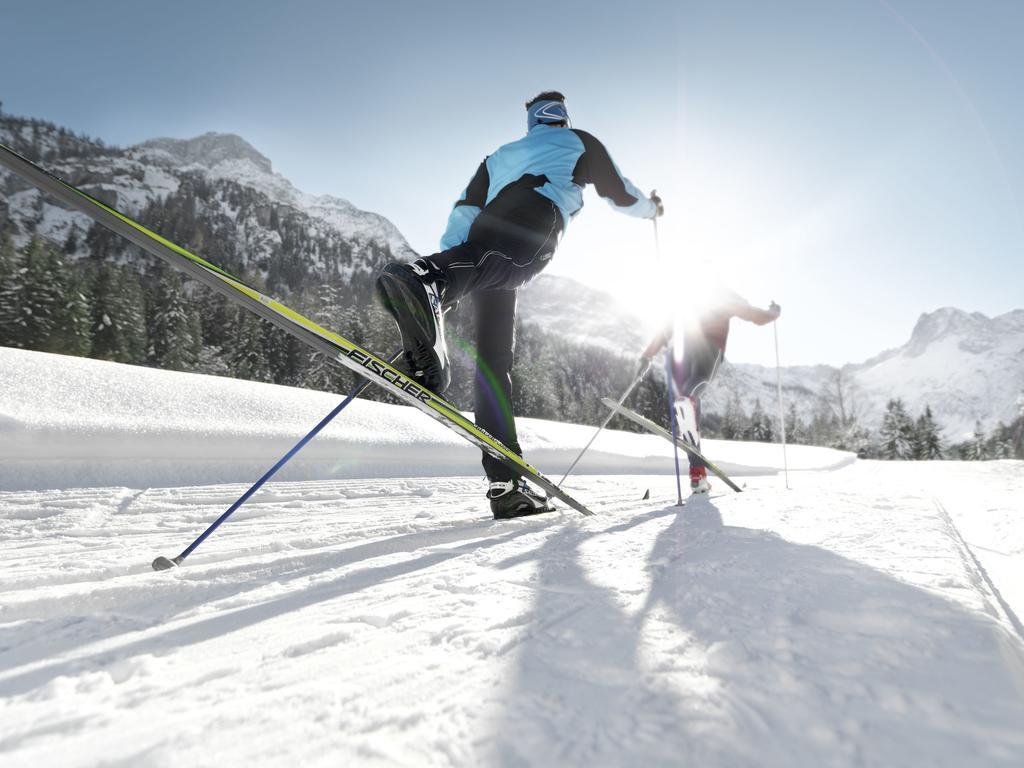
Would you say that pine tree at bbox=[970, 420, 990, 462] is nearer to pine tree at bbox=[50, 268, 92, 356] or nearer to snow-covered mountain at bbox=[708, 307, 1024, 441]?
pine tree at bbox=[50, 268, 92, 356]

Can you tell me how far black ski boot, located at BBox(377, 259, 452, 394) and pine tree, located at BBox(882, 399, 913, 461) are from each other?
1635 inches

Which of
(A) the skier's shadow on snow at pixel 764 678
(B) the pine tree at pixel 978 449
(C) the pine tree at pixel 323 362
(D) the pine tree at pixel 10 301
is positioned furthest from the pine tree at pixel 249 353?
(B) the pine tree at pixel 978 449

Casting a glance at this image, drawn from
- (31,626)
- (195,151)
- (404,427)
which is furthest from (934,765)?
(195,151)

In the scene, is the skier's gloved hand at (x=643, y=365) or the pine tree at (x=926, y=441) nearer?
the skier's gloved hand at (x=643, y=365)

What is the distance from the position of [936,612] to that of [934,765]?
1.51 feet

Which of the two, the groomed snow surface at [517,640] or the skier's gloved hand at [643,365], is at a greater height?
the skier's gloved hand at [643,365]

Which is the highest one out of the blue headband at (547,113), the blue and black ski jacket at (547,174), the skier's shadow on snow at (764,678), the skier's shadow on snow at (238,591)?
the blue headband at (547,113)

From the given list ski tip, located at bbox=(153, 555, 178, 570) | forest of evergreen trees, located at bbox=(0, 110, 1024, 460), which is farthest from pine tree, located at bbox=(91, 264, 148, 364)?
ski tip, located at bbox=(153, 555, 178, 570)

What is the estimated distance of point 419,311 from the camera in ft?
5.89

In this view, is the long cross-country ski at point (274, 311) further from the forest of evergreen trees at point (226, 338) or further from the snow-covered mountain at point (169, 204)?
the snow-covered mountain at point (169, 204)

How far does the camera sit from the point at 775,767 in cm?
51

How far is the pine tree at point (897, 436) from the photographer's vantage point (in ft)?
112

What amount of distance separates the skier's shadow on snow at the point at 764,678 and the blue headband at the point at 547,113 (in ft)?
7.79

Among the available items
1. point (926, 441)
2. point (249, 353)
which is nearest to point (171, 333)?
point (249, 353)
